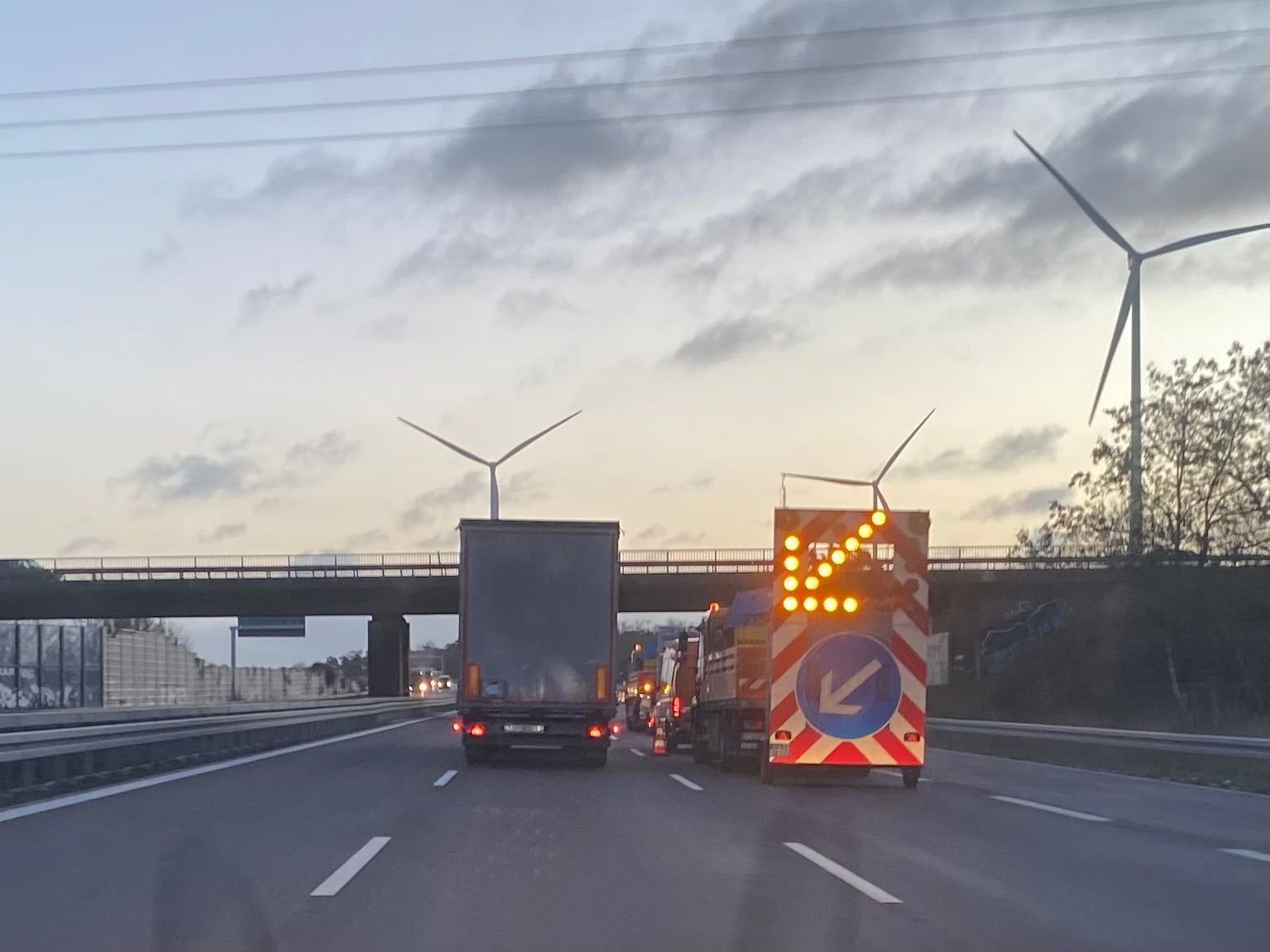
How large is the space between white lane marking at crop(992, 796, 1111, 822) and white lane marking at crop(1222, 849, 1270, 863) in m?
2.70

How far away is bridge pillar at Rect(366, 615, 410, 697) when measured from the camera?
230 feet

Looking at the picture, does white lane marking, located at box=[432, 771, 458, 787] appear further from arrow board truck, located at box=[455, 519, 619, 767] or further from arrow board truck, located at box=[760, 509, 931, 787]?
arrow board truck, located at box=[760, 509, 931, 787]

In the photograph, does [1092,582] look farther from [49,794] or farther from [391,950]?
[391,950]

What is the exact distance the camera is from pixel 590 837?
14406 millimetres

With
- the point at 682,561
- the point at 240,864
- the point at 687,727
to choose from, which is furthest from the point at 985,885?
the point at 682,561

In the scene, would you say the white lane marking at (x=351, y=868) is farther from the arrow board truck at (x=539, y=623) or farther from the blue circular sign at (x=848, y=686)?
the arrow board truck at (x=539, y=623)

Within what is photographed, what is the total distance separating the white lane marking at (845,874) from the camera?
10594 millimetres

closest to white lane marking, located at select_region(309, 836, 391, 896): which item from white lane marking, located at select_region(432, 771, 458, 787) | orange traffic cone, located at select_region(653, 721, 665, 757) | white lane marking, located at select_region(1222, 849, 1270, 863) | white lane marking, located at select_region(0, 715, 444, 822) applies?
white lane marking, located at select_region(0, 715, 444, 822)

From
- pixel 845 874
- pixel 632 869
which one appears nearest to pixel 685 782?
pixel 632 869

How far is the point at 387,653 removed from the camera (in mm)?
70875

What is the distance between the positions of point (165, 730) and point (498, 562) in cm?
615

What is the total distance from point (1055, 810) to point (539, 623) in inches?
426

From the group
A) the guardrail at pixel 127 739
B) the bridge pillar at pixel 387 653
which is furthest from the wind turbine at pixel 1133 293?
the bridge pillar at pixel 387 653

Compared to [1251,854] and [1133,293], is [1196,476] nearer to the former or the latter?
[1133,293]
